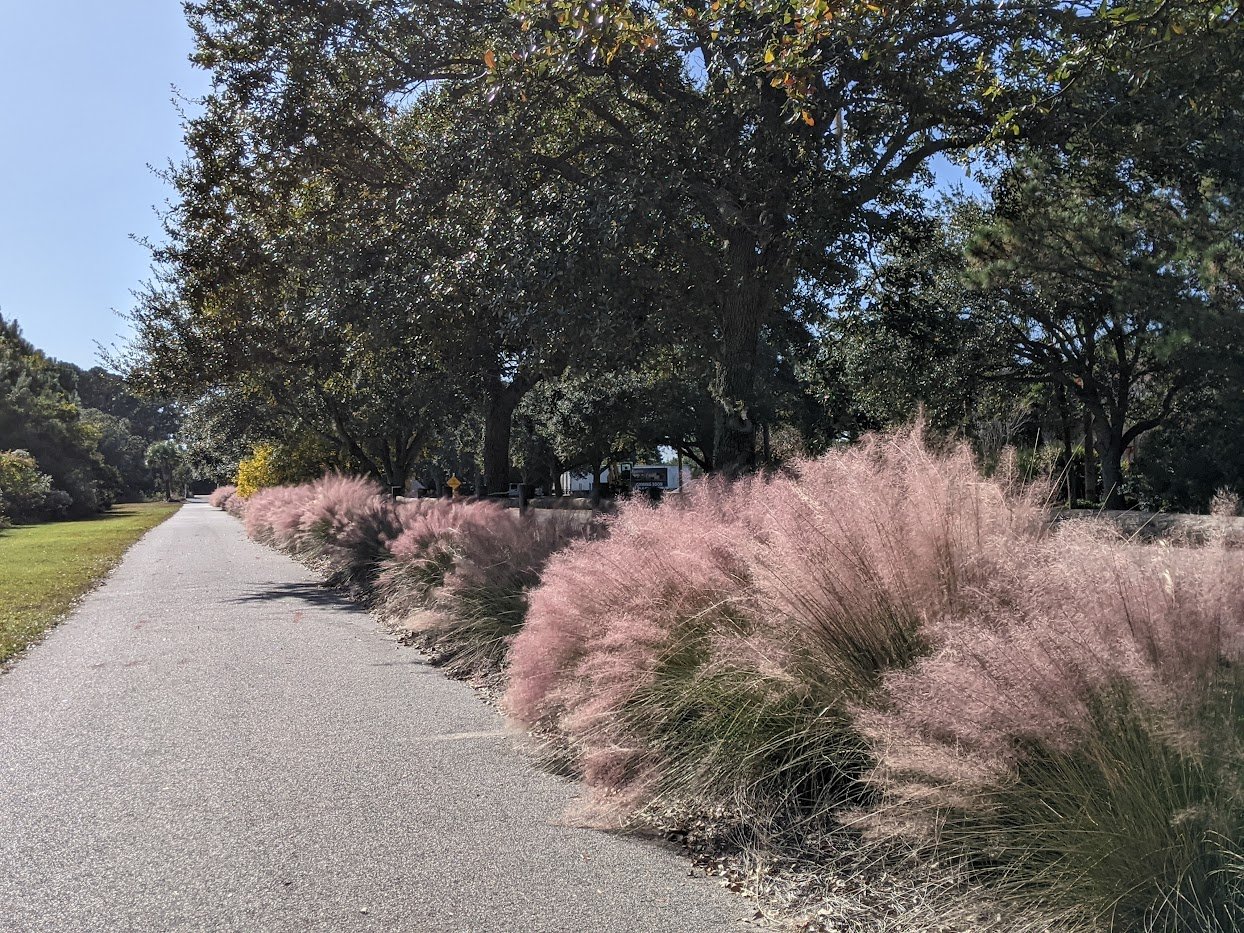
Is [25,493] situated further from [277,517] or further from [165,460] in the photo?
[165,460]

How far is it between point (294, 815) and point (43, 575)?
51.8 ft

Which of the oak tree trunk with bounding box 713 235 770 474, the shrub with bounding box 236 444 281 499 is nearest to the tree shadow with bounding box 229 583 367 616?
the oak tree trunk with bounding box 713 235 770 474

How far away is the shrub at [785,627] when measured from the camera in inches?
158

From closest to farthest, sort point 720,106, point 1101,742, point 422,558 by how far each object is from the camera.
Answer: point 1101,742, point 720,106, point 422,558

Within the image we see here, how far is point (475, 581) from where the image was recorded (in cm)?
855

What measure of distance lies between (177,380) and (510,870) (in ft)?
52.9

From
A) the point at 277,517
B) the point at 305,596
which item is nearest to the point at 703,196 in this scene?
the point at 305,596

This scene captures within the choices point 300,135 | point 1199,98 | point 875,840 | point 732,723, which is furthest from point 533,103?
point 875,840

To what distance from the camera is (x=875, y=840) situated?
3.59m

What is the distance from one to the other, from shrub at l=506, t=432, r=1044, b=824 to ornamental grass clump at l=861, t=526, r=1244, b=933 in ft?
1.84

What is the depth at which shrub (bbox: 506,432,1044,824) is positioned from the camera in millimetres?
4020

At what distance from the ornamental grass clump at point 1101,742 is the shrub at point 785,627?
0.56m

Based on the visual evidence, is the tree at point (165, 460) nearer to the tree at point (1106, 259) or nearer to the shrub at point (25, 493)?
the shrub at point (25, 493)

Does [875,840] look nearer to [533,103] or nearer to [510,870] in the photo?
[510,870]
